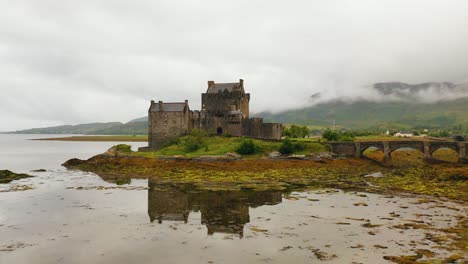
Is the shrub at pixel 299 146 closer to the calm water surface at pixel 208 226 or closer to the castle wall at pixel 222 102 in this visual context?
the castle wall at pixel 222 102

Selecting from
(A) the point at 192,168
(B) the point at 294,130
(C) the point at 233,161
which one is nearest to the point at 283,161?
(C) the point at 233,161

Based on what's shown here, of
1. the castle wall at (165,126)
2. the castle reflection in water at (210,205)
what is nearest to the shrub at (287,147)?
the castle wall at (165,126)

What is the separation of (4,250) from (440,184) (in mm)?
41229

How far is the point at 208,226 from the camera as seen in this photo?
2545 centimetres

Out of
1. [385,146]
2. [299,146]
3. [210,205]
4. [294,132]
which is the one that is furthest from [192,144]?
[294,132]

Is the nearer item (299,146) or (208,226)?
(208,226)

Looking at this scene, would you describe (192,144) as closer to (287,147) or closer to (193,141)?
(193,141)

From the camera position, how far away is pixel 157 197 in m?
36.2

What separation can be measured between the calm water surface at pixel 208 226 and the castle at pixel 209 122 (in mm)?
34074

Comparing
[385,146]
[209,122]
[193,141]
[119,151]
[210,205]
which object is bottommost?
[210,205]

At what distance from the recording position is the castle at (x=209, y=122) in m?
73.1

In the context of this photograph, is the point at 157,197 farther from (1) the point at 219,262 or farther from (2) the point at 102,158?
(2) the point at 102,158

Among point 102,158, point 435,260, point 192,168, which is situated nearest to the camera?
point 435,260

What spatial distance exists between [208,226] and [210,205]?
6.35m
